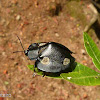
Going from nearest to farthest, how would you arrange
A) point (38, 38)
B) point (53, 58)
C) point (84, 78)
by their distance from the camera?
point (84, 78), point (53, 58), point (38, 38)

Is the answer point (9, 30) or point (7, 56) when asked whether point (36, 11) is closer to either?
point (9, 30)

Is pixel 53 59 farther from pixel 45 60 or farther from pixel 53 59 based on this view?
pixel 45 60

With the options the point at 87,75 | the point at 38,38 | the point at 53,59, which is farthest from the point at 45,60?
the point at 38,38

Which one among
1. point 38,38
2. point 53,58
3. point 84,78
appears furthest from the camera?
point 38,38

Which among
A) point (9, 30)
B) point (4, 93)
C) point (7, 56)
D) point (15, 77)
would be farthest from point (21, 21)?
point (4, 93)

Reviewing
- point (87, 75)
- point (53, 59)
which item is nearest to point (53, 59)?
point (53, 59)

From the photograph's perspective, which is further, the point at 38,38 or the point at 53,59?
the point at 38,38

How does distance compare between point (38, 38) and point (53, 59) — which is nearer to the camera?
point (53, 59)

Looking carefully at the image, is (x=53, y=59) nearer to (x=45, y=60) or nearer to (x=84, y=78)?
(x=45, y=60)

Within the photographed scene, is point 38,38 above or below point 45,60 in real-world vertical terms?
below

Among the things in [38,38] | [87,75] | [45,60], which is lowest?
[38,38]
